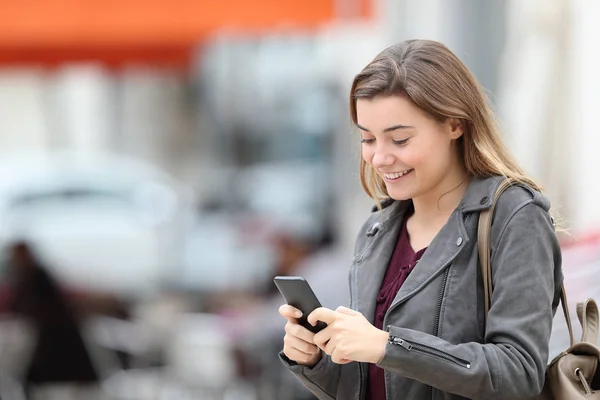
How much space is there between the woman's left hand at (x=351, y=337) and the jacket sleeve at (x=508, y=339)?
20 millimetres

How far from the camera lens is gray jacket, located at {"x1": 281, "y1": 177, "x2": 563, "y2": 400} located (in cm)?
188

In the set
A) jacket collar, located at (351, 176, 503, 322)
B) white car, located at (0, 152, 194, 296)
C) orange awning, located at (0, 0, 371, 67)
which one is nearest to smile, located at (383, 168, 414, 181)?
jacket collar, located at (351, 176, 503, 322)

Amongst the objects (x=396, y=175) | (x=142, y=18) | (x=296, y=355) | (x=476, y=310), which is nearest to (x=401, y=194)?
(x=396, y=175)

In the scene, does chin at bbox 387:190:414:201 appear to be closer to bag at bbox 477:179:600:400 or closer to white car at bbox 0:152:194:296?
bag at bbox 477:179:600:400

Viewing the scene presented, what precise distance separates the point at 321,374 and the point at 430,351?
34 cm

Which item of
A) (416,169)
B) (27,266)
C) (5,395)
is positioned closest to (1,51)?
(27,266)

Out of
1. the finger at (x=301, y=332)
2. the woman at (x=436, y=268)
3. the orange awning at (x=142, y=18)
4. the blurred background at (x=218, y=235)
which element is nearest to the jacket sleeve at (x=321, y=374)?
the woman at (x=436, y=268)

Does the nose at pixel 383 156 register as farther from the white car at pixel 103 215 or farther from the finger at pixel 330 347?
the white car at pixel 103 215

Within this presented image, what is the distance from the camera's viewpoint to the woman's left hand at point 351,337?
6.19 feet

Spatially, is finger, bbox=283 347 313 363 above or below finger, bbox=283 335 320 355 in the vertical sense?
below

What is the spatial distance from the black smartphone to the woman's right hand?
11 mm

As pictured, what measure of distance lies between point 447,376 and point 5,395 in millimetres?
5716

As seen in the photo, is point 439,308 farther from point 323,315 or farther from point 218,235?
point 218,235

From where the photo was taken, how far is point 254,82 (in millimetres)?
24406
